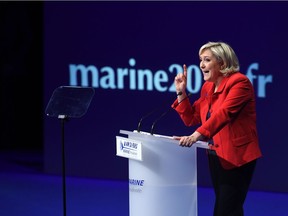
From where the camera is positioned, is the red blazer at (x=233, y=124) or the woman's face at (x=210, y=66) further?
the woman's face at (x=210, y=66)

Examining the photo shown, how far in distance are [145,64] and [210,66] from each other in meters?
3.50

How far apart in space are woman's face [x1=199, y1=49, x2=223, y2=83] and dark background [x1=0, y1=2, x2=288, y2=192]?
2.93 m

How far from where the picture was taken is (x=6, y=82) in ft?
33.3

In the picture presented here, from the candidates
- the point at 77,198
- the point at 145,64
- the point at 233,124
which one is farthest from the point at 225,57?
the point at 145,64

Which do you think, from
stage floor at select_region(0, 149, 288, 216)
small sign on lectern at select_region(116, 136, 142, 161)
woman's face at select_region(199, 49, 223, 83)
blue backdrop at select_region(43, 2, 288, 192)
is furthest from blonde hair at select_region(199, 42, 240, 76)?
blue backdrop at select_region(43, 2, 288, 192)

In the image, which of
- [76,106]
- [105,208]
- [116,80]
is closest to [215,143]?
[76,106]

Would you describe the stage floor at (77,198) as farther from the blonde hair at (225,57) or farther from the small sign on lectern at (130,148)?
the blonde hair at (225,57)

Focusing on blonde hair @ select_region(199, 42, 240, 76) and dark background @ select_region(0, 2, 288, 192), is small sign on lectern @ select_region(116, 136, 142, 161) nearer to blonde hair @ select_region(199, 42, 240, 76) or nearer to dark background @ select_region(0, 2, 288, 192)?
blonde hair @ select_region(199, 42, 240, 76)

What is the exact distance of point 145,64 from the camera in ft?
25.8

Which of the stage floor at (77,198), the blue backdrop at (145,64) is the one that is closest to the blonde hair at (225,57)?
the stage floor at (77,198)

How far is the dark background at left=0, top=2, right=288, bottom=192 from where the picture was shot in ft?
23.9

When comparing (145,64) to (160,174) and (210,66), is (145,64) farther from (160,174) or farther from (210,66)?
(160,174)

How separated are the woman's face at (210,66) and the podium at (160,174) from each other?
438mm

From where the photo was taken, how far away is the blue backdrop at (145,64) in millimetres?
7297
